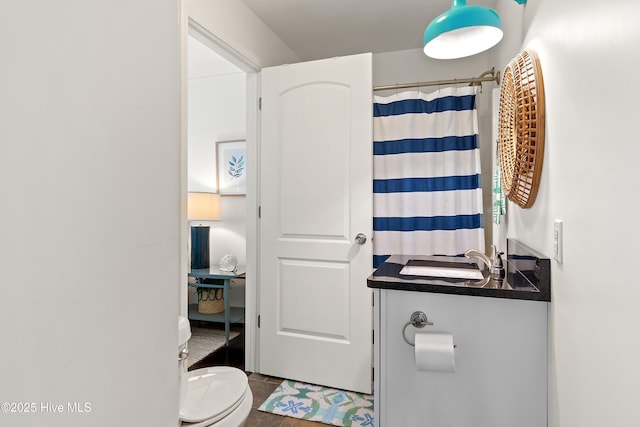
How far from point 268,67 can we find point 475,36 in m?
1.49

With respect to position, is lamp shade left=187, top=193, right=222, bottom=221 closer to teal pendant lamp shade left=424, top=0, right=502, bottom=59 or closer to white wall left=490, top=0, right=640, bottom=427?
teal pendant lamp shade left=424, top=0, right=502, bottom=59

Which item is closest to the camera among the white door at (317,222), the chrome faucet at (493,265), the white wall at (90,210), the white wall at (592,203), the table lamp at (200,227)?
Result: the white wall at (90,210)

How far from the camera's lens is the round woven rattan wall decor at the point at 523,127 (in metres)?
1.17

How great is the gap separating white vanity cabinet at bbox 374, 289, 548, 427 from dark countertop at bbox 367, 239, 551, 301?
3 centimetres

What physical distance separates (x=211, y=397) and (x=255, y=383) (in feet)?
3.49

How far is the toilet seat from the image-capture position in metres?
1.20

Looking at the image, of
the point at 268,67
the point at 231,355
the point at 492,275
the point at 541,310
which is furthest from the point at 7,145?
the point at 231,355

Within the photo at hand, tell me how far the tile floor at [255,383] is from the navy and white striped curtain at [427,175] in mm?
1043

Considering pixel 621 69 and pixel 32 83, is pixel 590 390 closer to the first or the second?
pixel 621 69

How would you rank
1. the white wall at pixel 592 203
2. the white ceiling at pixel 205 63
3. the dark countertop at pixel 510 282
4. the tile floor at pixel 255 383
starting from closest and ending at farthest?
the white wall at pixel 592 203 < the dark countertop at pixel 510 282 < the tile floor at pixel 255 383 < the white ceiling at pixel 205 63

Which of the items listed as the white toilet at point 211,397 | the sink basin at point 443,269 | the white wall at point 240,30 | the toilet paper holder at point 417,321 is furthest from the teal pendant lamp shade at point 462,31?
the white toilet at point 211,397

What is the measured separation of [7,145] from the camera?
0.88 feet

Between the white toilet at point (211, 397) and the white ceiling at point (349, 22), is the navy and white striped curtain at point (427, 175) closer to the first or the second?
the white ceiling at point (349, 22)

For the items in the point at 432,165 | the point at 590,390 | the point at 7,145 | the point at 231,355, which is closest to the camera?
the point at 7,145
